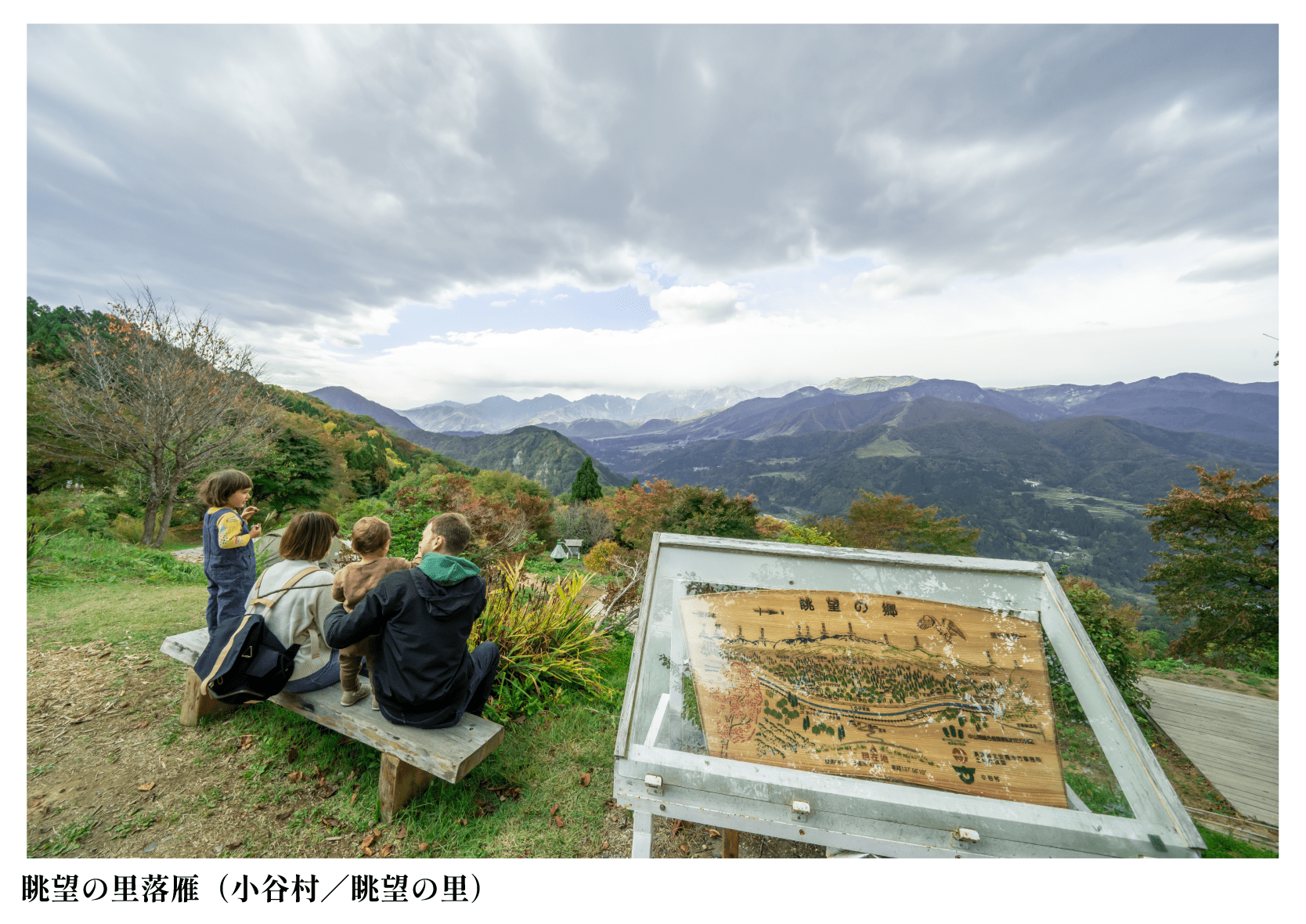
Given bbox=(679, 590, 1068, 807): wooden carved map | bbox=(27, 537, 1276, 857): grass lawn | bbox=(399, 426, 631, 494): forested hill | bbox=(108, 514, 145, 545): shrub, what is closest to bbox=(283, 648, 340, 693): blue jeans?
bbox=(27, 537, 1276, 857): grass lawn

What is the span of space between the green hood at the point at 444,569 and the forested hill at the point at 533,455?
109993mm

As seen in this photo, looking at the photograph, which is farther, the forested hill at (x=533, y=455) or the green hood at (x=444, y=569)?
the forested hill at (x=533, y=455)

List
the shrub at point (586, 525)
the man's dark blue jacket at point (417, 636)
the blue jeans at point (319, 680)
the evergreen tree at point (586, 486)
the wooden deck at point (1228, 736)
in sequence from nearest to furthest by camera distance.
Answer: the man's dark blue jacket at point (417, 636), the blue jeans at point (319, 680), the wooden deck at point (1228, 736), the shrub at point (586, 525), the evergreen tree at point (586, 486)

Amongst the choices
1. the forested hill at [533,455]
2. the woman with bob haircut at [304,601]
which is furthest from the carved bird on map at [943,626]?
the forested hill at [533,455]

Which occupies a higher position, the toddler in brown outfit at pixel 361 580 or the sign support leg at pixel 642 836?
the toddler in brown outfit at pixel 361 580

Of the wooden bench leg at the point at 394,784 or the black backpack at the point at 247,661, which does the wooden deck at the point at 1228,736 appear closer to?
the wooden bench leg at the point at 394,784

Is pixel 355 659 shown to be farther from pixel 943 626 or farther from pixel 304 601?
pixel 943 626

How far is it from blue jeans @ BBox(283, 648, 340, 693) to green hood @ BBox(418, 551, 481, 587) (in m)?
0.95

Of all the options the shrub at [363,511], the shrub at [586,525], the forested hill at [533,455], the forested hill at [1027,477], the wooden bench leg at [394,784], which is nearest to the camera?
the wooden bench leg at [394,784]

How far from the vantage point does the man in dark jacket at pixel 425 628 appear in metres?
2.09

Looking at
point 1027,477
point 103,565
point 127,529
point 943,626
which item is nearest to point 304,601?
point 943,626

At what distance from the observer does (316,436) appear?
17.4m

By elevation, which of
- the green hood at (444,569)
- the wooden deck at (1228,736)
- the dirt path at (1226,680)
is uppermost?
the green hood at (444,569)

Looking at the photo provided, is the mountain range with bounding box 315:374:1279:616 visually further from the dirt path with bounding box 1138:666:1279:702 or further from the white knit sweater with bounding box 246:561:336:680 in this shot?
the white knit sweater with bounding box 246:561:336:680
